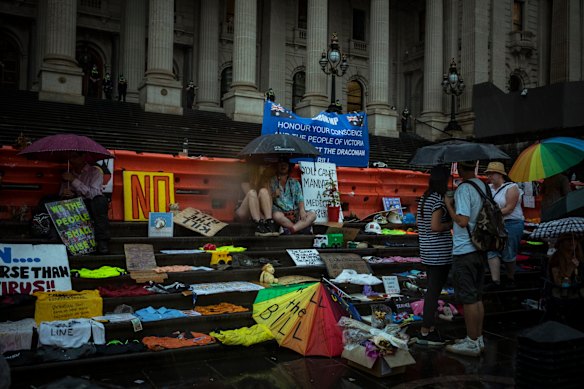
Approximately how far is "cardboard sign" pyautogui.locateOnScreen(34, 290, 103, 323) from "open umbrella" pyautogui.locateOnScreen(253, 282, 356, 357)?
6.64ft

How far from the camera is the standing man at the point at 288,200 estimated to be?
931 cm

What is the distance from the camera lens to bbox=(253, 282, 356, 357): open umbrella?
5.95 meters

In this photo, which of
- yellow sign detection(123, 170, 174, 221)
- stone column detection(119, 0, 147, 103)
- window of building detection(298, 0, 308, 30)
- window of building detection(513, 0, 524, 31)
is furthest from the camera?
window of building detection(513, 0, 524, 31)

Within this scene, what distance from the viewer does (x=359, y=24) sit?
3784 centimetres

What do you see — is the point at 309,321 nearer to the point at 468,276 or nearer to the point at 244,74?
the point at 468,276

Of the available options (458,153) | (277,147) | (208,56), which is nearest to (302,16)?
(208,56)

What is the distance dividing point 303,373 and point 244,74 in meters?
20.2

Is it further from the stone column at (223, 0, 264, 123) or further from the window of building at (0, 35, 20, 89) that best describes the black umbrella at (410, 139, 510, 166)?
the window of building at (0, 35, 20, 89)

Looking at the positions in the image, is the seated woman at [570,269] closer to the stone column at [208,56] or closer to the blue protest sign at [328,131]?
the blue protest sign at [328,131]

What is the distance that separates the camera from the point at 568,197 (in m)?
6.66

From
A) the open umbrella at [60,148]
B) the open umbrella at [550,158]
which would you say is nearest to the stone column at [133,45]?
the open umbrella at [60,148]

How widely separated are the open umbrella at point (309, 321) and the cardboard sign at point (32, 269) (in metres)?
2.62

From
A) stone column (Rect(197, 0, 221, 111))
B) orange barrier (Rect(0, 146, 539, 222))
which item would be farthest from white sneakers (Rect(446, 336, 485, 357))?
stone column (Rect(197, 0, 221, 111))

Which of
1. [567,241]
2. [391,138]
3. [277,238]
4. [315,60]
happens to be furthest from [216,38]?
[567,241]
